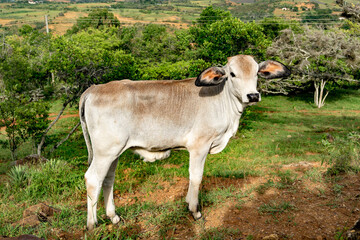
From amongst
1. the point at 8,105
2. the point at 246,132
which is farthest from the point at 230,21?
the point at 8,105

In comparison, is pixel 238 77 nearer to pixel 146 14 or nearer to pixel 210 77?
pixel 210 77

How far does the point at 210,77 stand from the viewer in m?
4.14

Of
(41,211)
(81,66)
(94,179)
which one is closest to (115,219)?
(94,179)

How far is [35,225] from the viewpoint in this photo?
13.5 feet

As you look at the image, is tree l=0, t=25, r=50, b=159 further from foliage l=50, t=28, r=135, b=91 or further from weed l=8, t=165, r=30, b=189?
weed l=8, t=165, r=30, b=189

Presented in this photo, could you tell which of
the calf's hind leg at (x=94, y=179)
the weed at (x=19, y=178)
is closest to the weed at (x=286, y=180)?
the calf's hind leg at (x=94, y=179)

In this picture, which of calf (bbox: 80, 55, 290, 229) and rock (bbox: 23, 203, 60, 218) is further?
rock (bbox: 23, 203, 60, 218)

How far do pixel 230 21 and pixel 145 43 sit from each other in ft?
66.3

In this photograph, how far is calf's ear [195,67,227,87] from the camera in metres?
4.11

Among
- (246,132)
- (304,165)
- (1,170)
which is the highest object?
(304,165)

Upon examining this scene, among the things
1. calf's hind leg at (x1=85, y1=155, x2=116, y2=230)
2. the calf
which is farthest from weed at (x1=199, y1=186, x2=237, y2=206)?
calf's hind leg at (x1=85, y1=155, x2=116, y2=230)

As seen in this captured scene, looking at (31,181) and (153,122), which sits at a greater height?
(153,122)

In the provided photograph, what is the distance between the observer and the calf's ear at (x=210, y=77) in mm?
4105

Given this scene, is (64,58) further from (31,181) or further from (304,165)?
(304,165)
